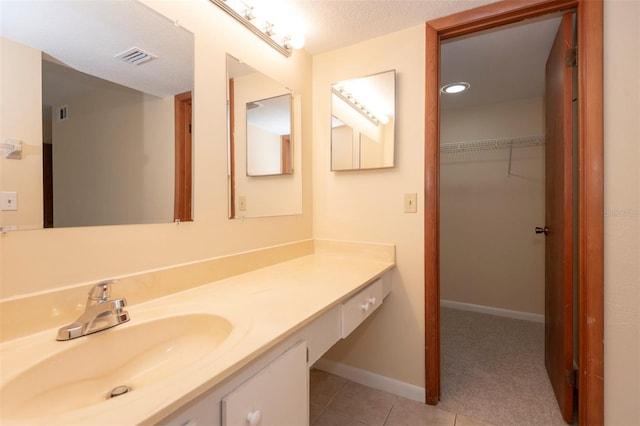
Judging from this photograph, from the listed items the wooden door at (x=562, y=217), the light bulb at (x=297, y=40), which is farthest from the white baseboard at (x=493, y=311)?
the light bulb at (x=297, y=40)

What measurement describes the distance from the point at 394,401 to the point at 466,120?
2.74 meters

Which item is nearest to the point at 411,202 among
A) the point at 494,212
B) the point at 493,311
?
the point at 494,212

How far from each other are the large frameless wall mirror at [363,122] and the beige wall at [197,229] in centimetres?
29

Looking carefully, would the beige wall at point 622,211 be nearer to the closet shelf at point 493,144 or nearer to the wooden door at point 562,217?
the wooden door at point 562,217

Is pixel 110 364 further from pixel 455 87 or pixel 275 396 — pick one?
pixel 455 87

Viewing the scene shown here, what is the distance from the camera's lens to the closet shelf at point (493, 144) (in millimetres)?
2727

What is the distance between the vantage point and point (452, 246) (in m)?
3.15

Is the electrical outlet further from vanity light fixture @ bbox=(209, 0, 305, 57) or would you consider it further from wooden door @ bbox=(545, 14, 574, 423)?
vanity light fixture @ bbox=(209, 0, 305, 57)

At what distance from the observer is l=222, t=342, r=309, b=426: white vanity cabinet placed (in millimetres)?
648

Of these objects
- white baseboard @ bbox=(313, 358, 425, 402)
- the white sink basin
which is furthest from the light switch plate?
white baseboard @ bbox=(313, 358, 425, 402)

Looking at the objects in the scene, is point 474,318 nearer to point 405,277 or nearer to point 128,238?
point 405,277

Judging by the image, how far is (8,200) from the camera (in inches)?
28.9

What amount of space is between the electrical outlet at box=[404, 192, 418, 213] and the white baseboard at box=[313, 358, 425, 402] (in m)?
1.01

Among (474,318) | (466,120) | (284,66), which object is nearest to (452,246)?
(474,318)
